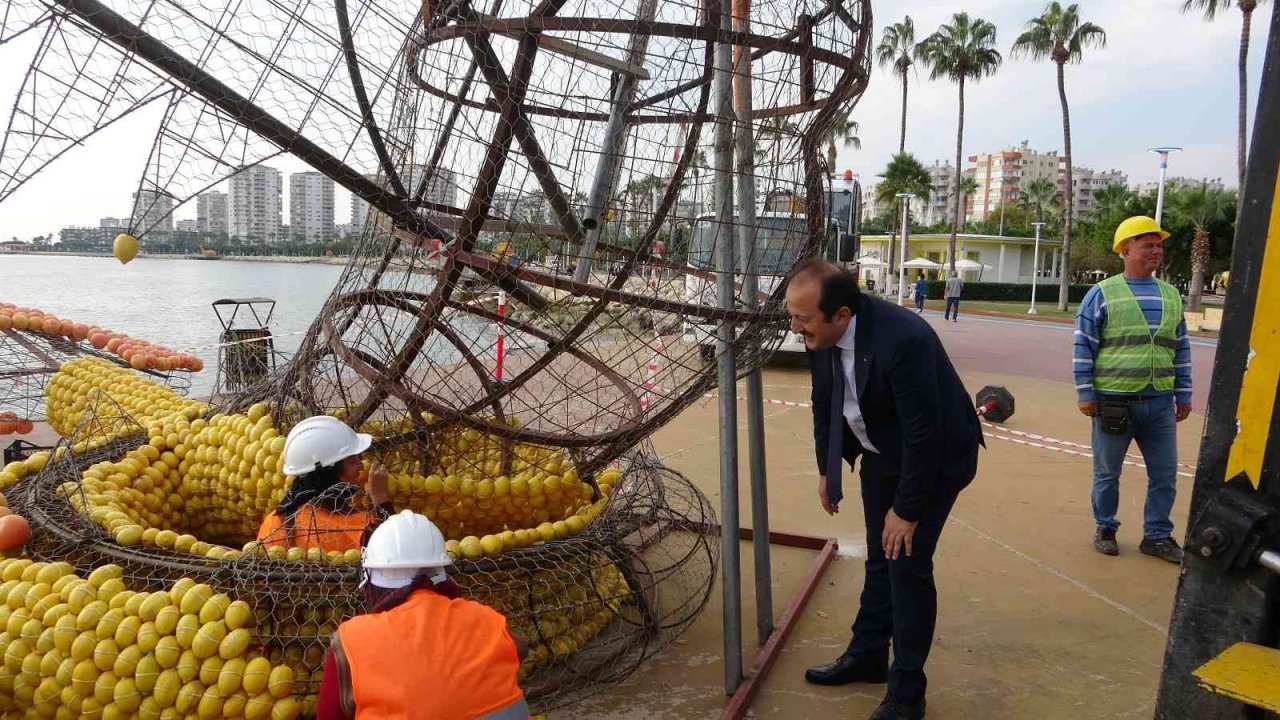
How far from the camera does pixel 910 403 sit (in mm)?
2766

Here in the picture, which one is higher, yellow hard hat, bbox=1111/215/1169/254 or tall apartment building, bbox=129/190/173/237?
yellow hard hat, bbox=1111/215/1169/254

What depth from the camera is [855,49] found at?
3203 mm

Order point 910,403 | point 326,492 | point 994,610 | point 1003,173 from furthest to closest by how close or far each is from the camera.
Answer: point 1003,173 → point 994,610 → point 326,492 → point 910,403

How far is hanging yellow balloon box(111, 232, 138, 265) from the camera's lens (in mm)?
2771

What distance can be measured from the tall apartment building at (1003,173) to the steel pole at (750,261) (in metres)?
141

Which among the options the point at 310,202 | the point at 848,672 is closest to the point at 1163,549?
the point at 848,672

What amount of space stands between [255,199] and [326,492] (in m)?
1.59

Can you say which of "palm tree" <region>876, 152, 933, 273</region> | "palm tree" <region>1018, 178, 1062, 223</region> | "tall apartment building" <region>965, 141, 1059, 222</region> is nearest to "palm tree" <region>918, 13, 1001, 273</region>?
"palm tree" <region>876, 152, 933, 273</region>

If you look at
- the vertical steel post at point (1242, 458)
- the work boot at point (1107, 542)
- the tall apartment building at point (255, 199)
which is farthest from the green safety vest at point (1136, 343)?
the tall apartment building at point (255, 199)

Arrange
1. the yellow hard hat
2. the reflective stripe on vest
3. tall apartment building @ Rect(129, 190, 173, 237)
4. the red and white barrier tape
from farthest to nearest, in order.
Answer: the red and white barrier tape, the yellow hard hat, tall apartment building @ Rect(129, 190, 173, 237), the reflective stripe on vest

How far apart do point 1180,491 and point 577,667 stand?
17.0 feet

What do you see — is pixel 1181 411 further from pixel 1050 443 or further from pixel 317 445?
pixel 317 445

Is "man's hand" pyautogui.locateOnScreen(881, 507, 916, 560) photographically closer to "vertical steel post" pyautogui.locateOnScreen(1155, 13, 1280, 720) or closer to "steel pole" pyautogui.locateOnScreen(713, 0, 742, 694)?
"steel pole" pyautogui.locateOnScreen(713, 0, 742, 694)

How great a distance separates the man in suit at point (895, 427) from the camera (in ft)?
9.12
